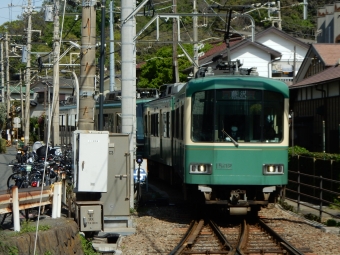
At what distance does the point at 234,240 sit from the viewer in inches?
471

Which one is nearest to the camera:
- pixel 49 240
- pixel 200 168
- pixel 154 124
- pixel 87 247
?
pixel 49 240

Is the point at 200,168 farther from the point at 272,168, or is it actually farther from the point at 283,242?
the point at 283,242

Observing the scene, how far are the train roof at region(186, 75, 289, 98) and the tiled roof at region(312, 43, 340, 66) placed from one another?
15237mm

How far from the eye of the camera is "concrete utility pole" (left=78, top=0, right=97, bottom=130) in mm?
12539

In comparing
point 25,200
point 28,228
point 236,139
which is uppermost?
→ point 236,139

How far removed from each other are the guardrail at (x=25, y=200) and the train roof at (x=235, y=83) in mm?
4138

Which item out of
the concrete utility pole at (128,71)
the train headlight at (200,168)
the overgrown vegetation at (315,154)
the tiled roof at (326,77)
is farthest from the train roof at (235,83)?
the tiled roof at (326,77)

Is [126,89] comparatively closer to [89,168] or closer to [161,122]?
[89,168]

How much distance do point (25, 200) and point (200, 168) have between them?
4656 millimetres

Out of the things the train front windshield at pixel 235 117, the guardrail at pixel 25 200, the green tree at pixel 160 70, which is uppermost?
the green tree at pixel 160 70

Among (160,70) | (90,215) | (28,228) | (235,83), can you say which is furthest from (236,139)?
(160,70)

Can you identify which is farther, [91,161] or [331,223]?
[331,223]

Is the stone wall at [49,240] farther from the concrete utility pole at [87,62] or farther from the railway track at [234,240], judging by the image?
the concrete utility pole at [87,62]

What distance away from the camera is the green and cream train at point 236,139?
13.6m
